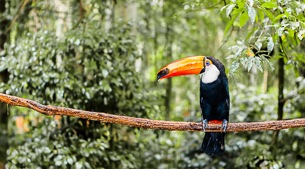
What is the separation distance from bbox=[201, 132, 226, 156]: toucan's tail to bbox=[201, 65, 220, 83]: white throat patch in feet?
1.24

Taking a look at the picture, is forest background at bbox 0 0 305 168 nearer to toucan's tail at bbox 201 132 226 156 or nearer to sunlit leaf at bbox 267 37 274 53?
sunlit leaf at bbox 267 37 274 53

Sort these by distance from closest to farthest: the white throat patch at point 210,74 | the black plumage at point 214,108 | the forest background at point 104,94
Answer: the white throat patch at point 210,74
the black plumage at point 214,108
the forest background at point 104,94

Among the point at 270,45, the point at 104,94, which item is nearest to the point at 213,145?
the point at 270,45

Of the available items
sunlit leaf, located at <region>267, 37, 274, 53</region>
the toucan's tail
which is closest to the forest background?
sunlit leaf, located at <region>267, 37, 274, 53</region>

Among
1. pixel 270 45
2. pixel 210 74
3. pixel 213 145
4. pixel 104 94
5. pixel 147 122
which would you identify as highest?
pixel 270 45

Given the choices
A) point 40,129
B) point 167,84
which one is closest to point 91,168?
point 40,129

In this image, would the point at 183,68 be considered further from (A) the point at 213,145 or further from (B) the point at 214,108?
(A) the point at 213,145

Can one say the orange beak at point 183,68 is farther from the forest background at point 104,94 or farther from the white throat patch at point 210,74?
the forest background at point 104,94

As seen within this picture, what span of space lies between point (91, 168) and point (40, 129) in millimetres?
701

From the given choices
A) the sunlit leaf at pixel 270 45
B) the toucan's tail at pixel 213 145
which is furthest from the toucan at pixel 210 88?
the sunlit leaf at pixel 270 45

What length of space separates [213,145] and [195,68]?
0.56 meters

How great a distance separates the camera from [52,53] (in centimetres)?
396

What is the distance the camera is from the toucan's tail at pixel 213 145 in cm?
307

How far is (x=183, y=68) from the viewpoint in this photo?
271 cm
